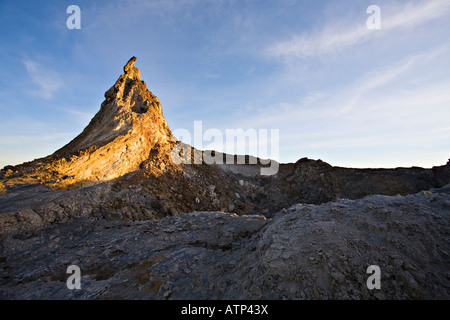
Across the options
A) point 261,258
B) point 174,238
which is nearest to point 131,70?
point 174,238

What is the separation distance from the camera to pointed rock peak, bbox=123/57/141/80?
1526cm

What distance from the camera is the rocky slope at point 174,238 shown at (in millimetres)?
3344

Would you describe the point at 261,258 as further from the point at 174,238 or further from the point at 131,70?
the point at 131,70

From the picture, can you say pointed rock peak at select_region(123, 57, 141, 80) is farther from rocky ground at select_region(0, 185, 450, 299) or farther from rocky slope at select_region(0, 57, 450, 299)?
rocky ground at select_region(0, 185, 450, 299)

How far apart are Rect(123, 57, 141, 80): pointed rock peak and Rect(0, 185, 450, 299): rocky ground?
480 inches

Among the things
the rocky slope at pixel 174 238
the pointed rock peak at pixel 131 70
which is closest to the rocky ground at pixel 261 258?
the rocky slope at pixel 174 238

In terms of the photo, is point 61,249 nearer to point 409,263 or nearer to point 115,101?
point 409,263

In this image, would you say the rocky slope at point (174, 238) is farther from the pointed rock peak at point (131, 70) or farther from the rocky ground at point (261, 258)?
the pointed rock peak at point (131, 70)

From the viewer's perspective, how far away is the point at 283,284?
3275 millimetres

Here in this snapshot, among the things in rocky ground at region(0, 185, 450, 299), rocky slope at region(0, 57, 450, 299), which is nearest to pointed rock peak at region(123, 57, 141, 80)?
rocky slope at region(0, 57, 450, 299)

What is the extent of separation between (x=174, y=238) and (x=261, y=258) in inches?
123

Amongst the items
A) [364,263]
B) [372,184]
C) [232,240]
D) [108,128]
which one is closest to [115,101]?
[108,128]

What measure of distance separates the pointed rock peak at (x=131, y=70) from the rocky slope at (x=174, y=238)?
321 centimetres
